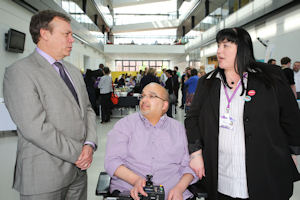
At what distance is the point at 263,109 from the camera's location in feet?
4.45

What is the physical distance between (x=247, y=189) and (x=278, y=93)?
54 centimetres

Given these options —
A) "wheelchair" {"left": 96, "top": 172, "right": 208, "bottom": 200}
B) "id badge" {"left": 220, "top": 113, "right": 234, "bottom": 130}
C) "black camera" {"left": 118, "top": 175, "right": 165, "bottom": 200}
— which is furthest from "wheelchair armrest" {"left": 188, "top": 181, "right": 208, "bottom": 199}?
"id badge" {"left": 220, "top": 113, "right": 234, "bottom": 130}

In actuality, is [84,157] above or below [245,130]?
below

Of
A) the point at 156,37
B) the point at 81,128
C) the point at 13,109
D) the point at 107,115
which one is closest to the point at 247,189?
the point at 81,128

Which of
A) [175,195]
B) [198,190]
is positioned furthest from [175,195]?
[198,190]

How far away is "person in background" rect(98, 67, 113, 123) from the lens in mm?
7312

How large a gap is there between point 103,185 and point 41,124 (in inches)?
24.4

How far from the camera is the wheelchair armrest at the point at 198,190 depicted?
1.54m

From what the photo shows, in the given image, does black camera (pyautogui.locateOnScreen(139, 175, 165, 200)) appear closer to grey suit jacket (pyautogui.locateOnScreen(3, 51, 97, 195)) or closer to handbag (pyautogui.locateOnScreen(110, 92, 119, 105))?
grey suit jacket (pyautogui.locateOnScreen(3, 51, 97, 195))

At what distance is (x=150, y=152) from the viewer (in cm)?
165

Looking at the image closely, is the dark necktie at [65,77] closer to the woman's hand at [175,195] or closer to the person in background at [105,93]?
the woman's hand at [175,195]

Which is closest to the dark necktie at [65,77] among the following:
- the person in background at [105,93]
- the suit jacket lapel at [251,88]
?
the suit jacket lapel at [251,88]

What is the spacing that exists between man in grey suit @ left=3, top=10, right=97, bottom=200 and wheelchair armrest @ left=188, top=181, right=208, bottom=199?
26.3 inches

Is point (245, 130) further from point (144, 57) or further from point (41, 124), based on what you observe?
point (144, 57)
